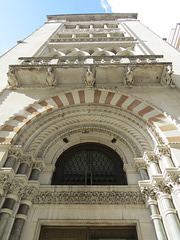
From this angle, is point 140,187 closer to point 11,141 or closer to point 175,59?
point 11,141

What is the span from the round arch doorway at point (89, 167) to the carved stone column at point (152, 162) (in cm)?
85

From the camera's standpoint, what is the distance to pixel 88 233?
413 cm

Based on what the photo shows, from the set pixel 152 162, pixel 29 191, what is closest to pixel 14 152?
pixel 29 191

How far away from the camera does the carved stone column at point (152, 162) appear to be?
483cm

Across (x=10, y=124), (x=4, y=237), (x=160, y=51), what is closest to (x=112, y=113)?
(x=10, y=124)

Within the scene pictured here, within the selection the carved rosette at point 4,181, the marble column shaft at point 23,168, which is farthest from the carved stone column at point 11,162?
the carved rosette at point 4,181

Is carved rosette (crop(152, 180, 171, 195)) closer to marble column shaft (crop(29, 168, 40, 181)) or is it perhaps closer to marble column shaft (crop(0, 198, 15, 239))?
marble column shaft (crop(29, 168, 40, 181))

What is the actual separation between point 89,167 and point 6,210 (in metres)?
2.70

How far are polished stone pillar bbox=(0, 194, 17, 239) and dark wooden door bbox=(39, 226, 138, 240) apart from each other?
801mm

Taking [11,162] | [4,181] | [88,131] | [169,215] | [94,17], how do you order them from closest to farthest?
[169,215] < [4,181] < [11,162] < [88,131] < [94,17]

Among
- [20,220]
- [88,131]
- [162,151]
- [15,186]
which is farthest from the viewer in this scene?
[88,131]

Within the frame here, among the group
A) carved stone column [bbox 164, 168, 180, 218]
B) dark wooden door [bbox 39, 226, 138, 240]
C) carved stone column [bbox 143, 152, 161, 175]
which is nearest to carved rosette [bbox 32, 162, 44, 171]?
dark wooden door [bbox 39, 226, 138, 240]

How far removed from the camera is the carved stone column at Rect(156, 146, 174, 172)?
4.69 m

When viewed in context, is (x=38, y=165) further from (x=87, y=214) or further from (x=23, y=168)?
(x=87, y=214)
